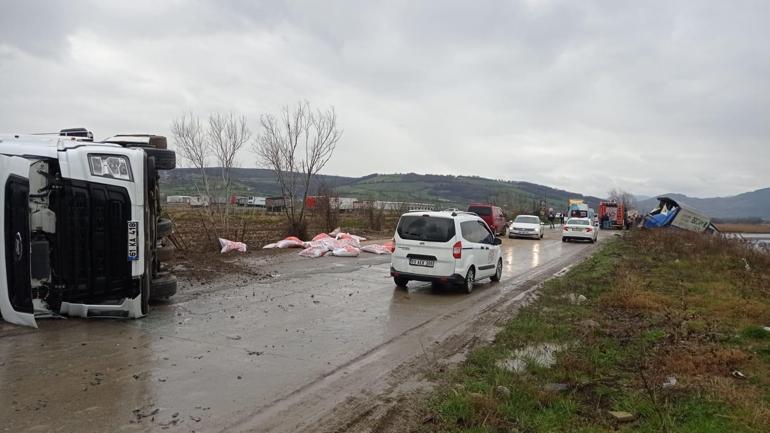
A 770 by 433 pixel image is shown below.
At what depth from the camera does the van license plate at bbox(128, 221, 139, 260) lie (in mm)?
7414

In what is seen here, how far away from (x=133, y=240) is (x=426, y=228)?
243 inches

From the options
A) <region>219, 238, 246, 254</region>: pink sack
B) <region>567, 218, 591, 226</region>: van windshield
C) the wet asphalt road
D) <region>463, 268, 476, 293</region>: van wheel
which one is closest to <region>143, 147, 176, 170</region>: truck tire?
the wet asphalt road

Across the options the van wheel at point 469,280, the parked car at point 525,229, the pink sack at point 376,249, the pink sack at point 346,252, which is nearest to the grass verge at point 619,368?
the van wheel at point 469,280

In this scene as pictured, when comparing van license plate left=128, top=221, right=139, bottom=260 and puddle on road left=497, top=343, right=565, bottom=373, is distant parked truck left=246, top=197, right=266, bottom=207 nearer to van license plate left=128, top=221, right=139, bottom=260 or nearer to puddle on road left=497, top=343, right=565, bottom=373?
van license plate left=128, top=221, right=139, bottom=260

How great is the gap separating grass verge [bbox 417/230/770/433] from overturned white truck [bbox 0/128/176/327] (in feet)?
A: 16.0

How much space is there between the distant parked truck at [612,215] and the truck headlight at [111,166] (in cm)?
5558

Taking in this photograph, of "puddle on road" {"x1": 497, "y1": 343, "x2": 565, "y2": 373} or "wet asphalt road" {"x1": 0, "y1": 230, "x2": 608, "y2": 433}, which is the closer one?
"wet asphalt road" {"x1": 0, "y1": 230, "x2": 608, "y2": 433}

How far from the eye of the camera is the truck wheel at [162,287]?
28.9 feet

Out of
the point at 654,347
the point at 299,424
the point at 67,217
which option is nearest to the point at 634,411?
the point at 654,347

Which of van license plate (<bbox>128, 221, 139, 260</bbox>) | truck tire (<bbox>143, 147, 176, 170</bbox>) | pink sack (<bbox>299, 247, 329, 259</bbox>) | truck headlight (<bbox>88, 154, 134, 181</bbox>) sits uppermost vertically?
truck tire (<bbox>143, 147, 176, 170</bbox>)

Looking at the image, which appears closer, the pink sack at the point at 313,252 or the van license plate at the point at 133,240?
the van license plate at the point at 133,240

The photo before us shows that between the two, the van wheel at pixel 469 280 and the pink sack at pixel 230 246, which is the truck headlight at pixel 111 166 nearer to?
the van wheel at pixel 469 280

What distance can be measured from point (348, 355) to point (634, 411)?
330 centimetres

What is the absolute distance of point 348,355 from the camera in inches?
260
